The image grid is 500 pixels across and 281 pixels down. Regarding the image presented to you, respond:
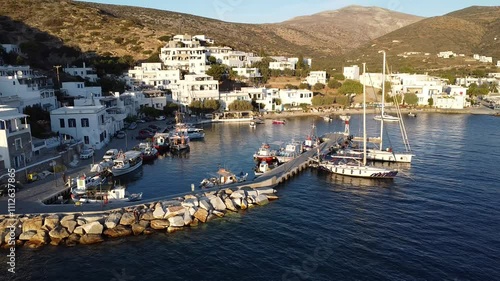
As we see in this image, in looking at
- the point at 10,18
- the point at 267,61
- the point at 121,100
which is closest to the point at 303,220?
the point at 121,100

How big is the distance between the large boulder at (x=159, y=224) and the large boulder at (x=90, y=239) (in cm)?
366

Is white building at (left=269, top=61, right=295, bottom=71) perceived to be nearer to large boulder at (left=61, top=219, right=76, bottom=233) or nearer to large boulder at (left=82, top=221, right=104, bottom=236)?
large boulder at (left=82, top=221, right=104, bottom=236)

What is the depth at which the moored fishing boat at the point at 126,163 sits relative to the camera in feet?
139

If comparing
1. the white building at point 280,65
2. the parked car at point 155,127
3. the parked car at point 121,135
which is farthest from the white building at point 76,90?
the white building at point 280,65

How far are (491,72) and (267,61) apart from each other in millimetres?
82240

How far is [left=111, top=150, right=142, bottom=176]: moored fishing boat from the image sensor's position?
42344mm

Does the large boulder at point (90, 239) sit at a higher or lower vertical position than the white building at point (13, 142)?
lower

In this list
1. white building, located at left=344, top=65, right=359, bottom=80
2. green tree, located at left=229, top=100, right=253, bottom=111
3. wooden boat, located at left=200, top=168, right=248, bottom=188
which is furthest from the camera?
white building, located at left=344, top=65, right=359, bottom=80

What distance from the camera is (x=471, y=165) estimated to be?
47.3 m

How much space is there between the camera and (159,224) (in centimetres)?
2883

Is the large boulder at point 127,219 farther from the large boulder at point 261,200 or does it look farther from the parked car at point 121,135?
the parked car at point 121,135

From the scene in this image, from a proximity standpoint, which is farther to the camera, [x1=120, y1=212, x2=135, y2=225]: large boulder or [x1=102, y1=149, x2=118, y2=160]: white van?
[x1=102, y1=149, x2=118, y2=160]: white van

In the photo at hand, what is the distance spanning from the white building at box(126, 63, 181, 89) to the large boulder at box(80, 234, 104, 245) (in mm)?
66256

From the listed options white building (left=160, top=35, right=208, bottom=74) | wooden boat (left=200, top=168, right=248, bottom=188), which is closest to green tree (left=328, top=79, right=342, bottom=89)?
white building (left=160, top=35, right=208, bottom=74)
